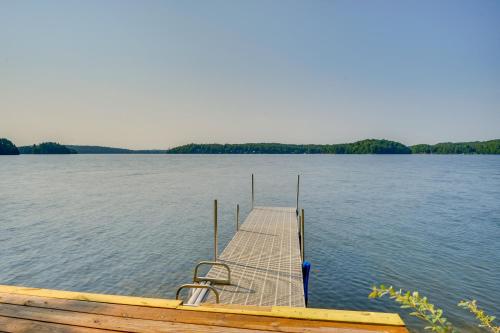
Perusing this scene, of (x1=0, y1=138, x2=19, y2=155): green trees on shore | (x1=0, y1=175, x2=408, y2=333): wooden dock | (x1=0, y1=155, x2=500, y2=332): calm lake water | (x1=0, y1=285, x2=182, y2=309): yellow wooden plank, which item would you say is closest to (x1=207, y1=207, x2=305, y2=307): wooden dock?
(x1=0, y1=155, x2=500, y2=332): calm lake water

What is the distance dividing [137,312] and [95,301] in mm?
724

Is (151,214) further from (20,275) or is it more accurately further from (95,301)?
(95,301)

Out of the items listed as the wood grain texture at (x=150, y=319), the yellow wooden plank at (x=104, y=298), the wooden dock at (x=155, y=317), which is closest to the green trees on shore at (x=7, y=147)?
the yellow wooden plank at (x=104, y=298)

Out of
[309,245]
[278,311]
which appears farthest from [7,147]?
[278,311]

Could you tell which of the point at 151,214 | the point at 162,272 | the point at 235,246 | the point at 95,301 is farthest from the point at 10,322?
the point at 151,214

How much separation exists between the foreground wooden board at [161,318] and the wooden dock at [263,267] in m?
5.09

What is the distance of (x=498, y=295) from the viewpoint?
13.0m

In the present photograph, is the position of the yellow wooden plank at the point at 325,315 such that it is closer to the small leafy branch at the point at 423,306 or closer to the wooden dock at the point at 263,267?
the small leafy branch at the point at 423,306

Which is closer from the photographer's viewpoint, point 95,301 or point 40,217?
point 95,301

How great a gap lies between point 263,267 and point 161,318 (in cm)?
832

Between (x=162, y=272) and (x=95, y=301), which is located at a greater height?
(x=95, y=301)

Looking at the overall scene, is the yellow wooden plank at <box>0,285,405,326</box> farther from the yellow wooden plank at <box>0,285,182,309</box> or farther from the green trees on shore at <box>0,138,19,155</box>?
the green trees on shore at <box>0,138,19,155</box>

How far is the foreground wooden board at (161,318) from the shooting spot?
340 centimetres

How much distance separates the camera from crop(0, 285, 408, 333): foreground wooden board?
340cm
